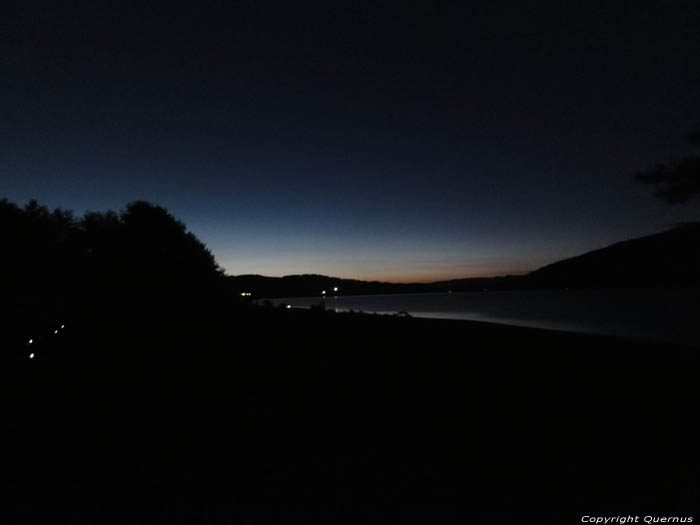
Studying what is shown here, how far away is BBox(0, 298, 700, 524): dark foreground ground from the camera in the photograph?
428 centimetres

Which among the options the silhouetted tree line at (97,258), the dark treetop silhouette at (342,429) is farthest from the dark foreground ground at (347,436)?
the silhouetted tree line at (97,258)

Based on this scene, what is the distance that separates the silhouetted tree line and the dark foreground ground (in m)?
21.9

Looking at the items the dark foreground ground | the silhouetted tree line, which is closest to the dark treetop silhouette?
the dark foreground ground

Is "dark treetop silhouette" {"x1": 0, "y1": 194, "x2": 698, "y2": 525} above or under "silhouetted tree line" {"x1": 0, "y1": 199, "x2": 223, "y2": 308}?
under

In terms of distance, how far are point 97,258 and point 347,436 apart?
4252 cm

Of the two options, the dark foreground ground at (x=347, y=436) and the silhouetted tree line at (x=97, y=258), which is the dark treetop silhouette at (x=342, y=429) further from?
the silhouetted tree line at (x=97, y=258)

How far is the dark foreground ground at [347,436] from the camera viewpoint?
4281 mm

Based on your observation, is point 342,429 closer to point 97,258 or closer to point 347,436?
point 347,436

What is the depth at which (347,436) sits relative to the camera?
6117mm

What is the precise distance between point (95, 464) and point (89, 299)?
101 feet

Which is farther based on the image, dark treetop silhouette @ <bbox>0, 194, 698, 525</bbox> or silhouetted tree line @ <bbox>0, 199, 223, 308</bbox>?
silhouetted tree line @ <bbox>0, 199, 223, 308</bbox>

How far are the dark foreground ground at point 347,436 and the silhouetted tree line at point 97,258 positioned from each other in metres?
21.9

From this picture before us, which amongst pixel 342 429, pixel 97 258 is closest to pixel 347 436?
pixel 342 429

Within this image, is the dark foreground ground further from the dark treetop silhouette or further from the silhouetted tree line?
the silhouetted tree line
